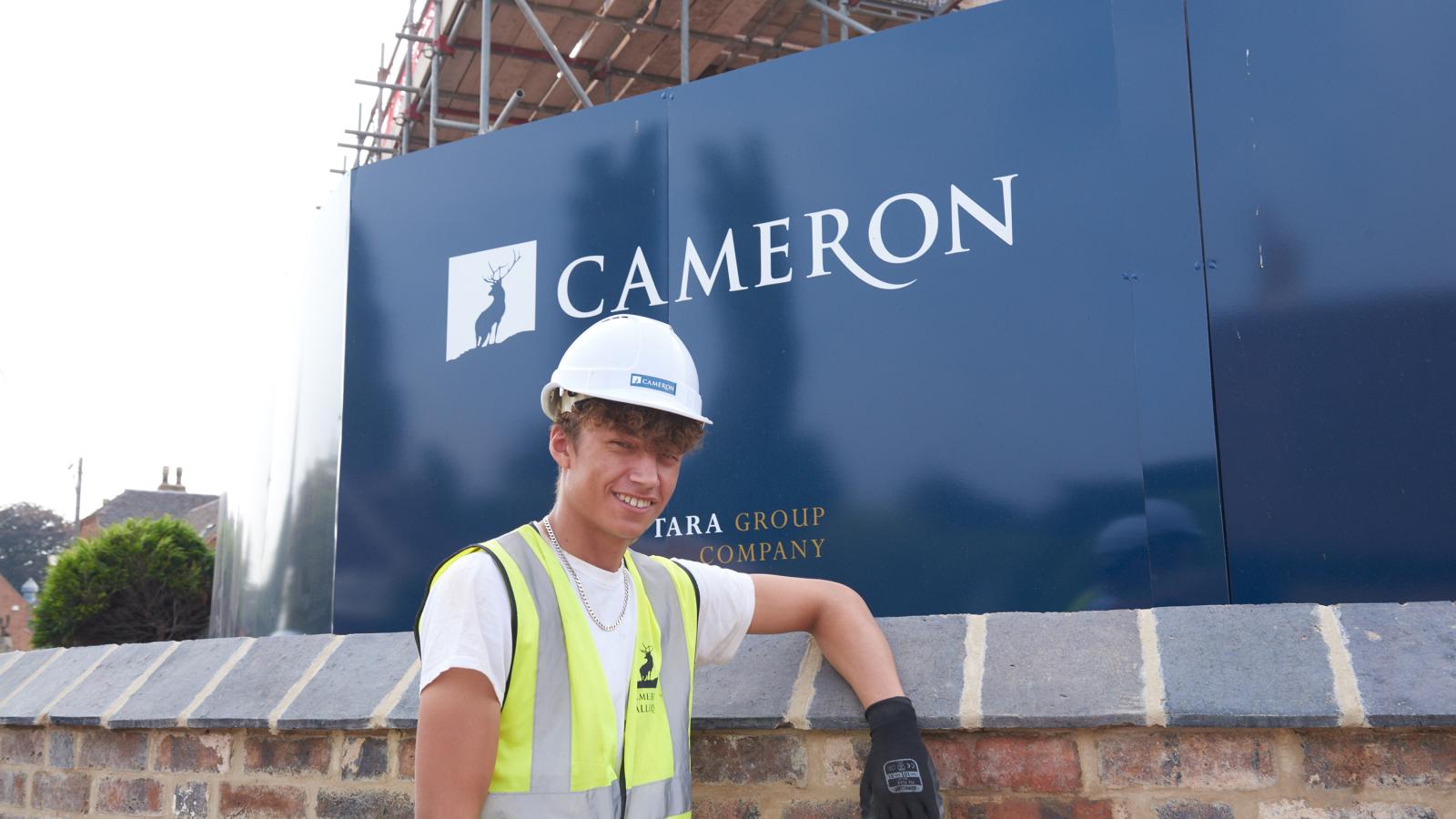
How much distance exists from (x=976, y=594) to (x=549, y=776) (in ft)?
8.49

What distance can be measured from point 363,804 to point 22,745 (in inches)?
72.5

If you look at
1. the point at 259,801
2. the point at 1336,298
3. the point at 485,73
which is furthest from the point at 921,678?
the point at 485,73

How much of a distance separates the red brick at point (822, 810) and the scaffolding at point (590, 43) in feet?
22.3

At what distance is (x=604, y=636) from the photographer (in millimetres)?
2691

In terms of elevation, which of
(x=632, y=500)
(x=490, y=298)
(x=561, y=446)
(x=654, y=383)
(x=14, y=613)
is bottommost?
(x=632, y=500)

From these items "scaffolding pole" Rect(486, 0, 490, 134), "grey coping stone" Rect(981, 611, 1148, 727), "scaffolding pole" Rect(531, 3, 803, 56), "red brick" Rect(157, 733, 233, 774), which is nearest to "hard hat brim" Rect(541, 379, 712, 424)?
"grey coping stone" Rect(981, 611, 1148, 727)

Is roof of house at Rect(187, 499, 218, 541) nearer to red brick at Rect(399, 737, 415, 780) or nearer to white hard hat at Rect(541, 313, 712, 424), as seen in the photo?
red brick at Rect(399, 737, 415, 780)

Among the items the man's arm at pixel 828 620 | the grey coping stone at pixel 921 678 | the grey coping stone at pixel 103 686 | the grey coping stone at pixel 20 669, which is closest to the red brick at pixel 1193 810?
the grey coping stone at pixel 921 678

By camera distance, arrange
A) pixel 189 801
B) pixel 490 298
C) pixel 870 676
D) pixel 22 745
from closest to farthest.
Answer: pixel 870 676
pixel 189 801
pixel 22 745
pixel 490 298

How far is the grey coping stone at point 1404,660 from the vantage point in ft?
8.21

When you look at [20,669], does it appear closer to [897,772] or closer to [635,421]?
[635,421]

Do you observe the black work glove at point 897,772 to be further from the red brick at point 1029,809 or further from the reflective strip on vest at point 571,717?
the reflective strip on vest at point 571,717

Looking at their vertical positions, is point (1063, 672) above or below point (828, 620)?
below

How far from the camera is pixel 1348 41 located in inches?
168
